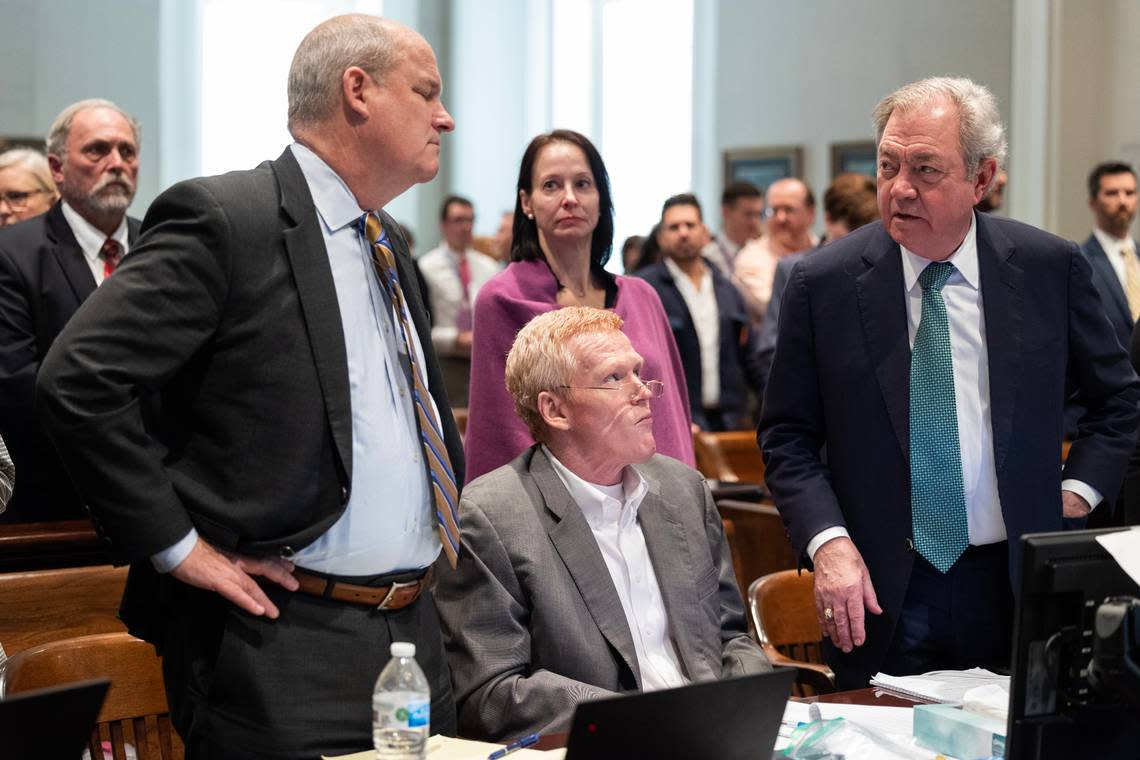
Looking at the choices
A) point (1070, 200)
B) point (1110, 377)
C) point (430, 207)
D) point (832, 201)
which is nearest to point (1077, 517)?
point (1110, 377)

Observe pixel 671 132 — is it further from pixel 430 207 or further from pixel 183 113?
pixel 183 113

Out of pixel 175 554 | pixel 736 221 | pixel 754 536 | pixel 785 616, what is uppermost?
pixel 736 221

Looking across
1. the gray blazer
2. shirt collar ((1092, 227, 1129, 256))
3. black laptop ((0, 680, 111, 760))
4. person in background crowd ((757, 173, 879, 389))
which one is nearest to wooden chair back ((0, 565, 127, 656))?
the gray blazer

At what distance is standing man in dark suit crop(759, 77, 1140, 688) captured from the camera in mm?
2480

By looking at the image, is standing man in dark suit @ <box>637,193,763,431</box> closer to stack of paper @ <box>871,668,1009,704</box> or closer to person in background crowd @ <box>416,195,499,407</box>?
person in background crowd @ <box>416,195,499,407</box>

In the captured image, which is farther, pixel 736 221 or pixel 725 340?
pixel 736 221

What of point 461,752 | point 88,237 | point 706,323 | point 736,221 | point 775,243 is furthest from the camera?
point 736,221

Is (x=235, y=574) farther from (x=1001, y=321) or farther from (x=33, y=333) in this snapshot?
(x=33, y=333)

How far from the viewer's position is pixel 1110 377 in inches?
103

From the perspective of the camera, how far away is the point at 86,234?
3.94m

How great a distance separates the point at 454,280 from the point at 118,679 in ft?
22.2

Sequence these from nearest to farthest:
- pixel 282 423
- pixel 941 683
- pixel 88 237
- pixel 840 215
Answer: pixel 282 423 → pixel 941 683 → pixel 88 237 → pixel 840 215

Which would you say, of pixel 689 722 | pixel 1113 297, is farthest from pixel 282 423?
pixel 1113 297

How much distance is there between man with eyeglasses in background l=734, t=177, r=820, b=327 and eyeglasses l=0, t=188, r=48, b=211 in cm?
371
